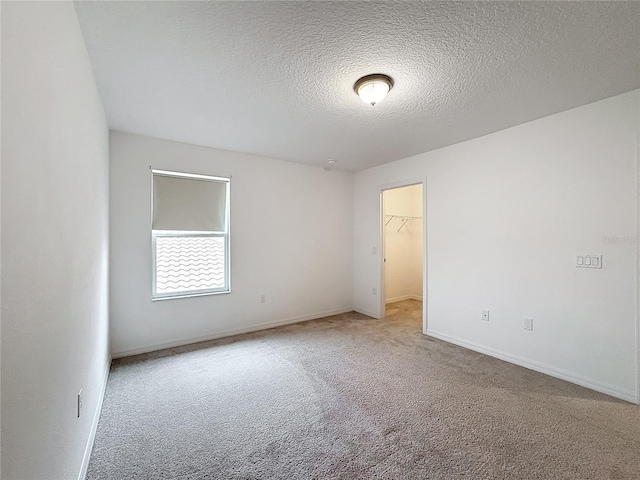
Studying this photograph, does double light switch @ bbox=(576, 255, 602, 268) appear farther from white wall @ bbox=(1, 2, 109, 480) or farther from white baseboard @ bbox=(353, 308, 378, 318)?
white wall @ bbox=(1, 2, 109, 480)

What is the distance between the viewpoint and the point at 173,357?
3.07m

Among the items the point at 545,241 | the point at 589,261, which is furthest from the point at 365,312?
the point at 589,261

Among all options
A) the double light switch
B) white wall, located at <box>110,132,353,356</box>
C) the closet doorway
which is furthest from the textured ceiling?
the closet doorway

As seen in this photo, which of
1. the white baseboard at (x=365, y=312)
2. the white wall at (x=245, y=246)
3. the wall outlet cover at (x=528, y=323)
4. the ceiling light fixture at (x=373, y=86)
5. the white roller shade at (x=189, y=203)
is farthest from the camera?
the white baseboard at (x=365, y=312)

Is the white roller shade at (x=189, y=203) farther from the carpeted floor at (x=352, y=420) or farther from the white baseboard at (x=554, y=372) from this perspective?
the white baseboard at (x=554, y=372)

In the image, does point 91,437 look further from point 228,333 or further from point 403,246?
point 403,246

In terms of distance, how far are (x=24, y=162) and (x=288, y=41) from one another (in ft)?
4.88

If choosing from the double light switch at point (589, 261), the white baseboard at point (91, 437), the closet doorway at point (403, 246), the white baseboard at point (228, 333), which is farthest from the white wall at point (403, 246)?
the white baseboard at point (91, 437)

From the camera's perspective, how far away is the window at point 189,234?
338 centimetres

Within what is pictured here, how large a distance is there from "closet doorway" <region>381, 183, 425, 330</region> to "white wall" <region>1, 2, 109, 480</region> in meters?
4.76

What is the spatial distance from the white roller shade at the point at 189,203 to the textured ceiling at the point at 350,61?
0.72m

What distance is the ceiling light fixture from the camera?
2031 mm

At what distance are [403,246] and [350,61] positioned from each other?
4.57 meters

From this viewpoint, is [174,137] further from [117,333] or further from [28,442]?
[28,442]
